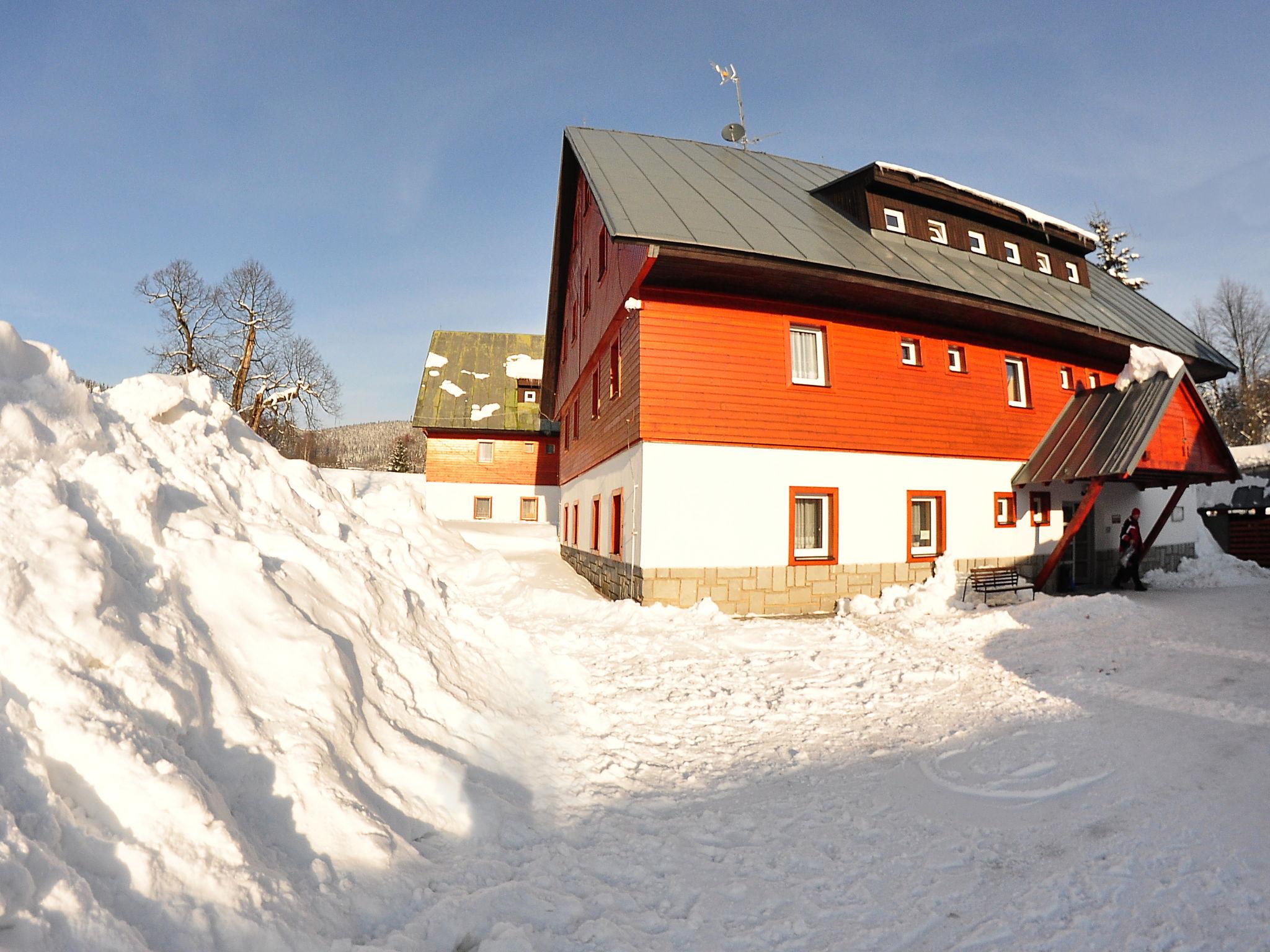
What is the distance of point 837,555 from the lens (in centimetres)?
1272

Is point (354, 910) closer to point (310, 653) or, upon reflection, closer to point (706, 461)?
point (310, 653)

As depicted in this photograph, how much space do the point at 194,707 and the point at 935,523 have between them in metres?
13.8

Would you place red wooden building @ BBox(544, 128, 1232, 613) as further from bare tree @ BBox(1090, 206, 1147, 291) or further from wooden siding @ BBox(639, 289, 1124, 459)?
bare tree @ BBox(1090, 206, 1147, 291)

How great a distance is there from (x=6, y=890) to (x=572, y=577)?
13.6 metres

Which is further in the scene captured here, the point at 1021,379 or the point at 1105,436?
the point at 1021,379

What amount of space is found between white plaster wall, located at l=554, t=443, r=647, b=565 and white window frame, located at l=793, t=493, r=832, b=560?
10.1ft

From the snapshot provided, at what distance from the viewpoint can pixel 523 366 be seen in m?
34.8

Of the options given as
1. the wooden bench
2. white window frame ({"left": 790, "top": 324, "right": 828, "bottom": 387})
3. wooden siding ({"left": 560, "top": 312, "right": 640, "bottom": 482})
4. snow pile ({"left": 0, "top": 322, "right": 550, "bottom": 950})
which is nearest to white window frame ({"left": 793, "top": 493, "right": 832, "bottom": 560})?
white window frame ({"left": 790, "top": 324, "right": 828, "bottom": 387})

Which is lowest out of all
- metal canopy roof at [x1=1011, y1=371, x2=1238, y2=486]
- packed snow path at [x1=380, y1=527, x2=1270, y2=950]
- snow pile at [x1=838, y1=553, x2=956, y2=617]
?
packed snow path at [x1=380, y1=527, x2=1270, y2=950]

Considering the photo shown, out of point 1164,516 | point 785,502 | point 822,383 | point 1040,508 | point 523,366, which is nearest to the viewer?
point 785,502

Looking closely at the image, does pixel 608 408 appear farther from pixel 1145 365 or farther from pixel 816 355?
pixel 1145 365

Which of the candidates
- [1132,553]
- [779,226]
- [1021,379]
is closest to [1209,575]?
[1132,553]

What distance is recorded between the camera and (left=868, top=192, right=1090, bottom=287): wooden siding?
597 inches

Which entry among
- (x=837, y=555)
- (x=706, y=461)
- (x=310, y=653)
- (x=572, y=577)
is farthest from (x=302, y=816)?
(x=572, y=577)
